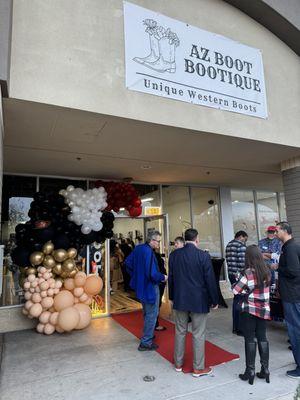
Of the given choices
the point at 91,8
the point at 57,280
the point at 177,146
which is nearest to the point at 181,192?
the point at 177,146

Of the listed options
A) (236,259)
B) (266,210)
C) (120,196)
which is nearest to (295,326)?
(236,259)

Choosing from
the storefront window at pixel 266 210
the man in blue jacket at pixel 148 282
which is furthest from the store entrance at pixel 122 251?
the storefront window at pixel 266 210

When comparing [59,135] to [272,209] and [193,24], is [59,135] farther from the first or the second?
[272,209]

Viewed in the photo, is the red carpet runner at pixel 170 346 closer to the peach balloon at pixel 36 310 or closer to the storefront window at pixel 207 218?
the peach balloon at pixel 36 310

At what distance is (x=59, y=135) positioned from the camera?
423 cm

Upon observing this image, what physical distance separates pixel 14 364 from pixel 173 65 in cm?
451

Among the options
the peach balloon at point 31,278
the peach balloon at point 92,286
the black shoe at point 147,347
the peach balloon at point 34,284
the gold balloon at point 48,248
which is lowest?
the black shoe at point 147,347

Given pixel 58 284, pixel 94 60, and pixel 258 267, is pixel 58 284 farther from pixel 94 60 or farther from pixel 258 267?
pixel 94 60

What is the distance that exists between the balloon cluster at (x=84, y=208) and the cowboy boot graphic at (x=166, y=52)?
2586 mm

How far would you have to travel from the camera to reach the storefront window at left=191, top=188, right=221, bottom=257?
8242 millimetres

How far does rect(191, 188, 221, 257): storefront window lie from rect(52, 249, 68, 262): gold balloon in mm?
4042

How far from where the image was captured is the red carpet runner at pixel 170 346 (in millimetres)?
3789

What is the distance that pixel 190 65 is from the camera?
169 inches

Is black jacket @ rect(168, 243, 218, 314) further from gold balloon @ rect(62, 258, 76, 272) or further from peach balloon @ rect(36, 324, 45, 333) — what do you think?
peach balloon @ rect(36, 324, 45, 333)
